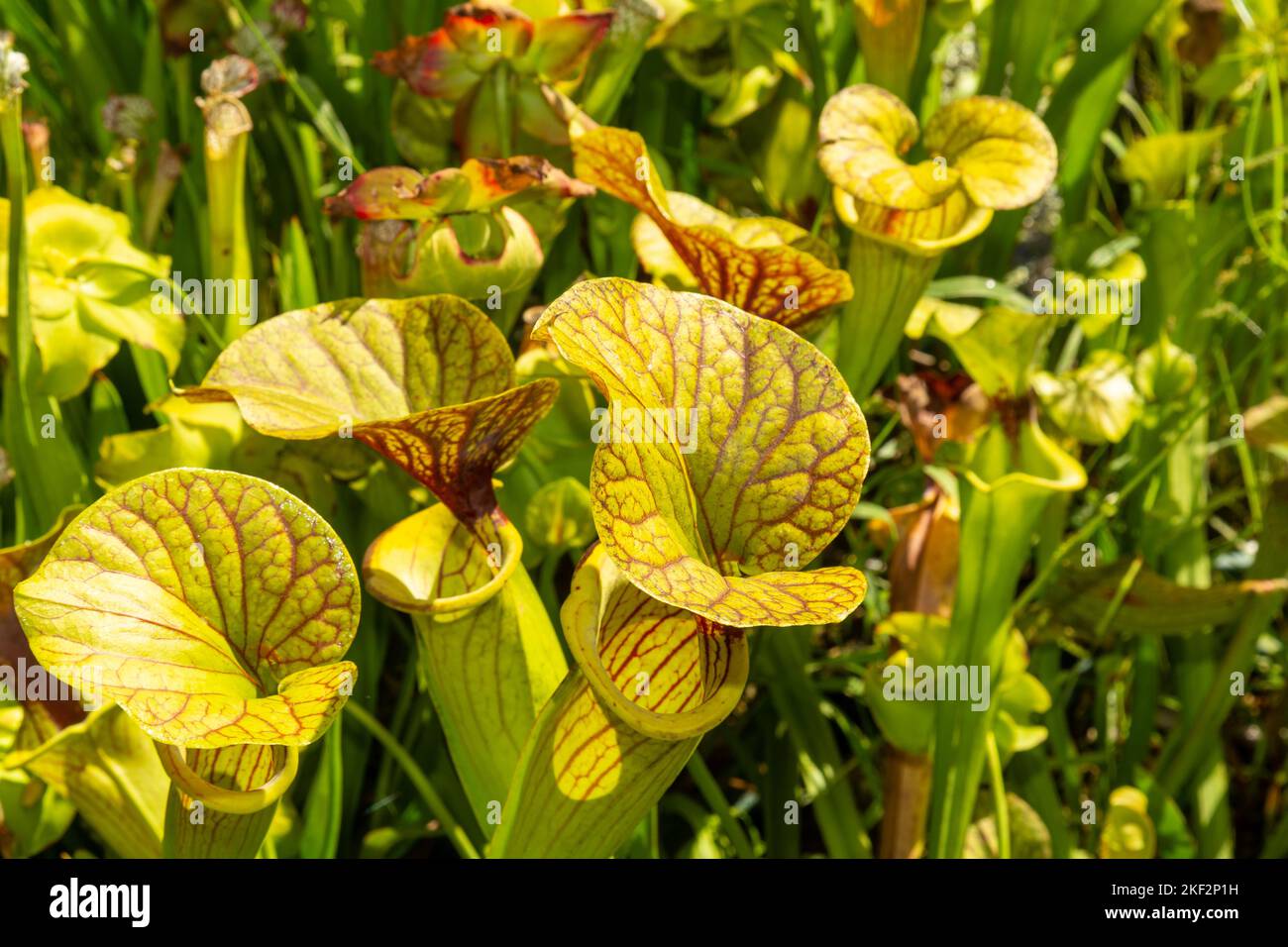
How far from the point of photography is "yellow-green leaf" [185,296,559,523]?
26.9 inches

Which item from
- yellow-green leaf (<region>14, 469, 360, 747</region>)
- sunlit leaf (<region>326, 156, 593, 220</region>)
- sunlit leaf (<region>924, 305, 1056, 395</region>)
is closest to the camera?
yellow-green leaf (<region>14, 469, 360, 747</region>)

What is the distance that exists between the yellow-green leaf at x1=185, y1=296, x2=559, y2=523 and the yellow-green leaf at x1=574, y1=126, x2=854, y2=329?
15 cm

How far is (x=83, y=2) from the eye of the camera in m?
1.11

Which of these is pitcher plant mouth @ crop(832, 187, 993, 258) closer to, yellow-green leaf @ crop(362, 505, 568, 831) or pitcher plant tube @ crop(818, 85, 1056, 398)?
pitcher plant tube @ crop(818, 85, 1056, 398)

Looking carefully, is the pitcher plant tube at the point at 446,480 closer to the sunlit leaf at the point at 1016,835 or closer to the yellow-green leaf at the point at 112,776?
the yellow-green leaf at the point at 112,776

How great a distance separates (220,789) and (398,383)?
0.94 feet

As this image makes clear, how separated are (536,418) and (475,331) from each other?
8 cm

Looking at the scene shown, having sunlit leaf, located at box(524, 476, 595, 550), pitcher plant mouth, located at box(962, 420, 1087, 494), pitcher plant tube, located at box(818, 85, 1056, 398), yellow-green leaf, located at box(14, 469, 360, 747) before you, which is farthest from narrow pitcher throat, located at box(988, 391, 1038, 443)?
yellow-green leaf, located at box(14, 469, 360, 747)

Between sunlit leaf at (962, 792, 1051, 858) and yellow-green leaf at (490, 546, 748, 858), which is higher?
yellow-green leaf at (490, 546, 748, 858)

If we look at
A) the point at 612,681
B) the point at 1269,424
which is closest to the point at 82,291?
the point at 612,681

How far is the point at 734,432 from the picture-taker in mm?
630

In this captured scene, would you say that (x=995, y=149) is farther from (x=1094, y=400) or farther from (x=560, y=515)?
(x=560, y=515)
